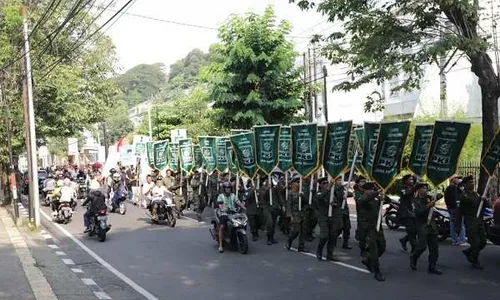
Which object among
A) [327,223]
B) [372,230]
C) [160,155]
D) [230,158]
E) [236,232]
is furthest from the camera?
[160,155]

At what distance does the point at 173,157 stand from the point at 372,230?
13.5 m

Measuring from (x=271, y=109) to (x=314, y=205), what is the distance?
974 centimetres

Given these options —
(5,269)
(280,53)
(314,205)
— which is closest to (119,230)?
(5,269)

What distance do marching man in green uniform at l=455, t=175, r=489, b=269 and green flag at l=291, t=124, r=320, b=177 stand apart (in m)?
3.43

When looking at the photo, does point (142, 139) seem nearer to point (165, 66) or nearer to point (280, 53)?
point (280, 53)

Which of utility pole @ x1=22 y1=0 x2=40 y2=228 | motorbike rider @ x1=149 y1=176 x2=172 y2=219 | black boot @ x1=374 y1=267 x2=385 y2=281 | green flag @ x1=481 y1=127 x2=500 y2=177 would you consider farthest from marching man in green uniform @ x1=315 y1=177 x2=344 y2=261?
utility pole @ x1=22 y1=0 x2=40 y2=228

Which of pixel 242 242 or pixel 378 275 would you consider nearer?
pixel 378 275

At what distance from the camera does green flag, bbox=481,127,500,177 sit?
10.4m

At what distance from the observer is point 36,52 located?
80.4 ft

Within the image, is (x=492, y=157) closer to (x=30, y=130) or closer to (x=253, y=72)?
(x=253, y=72)

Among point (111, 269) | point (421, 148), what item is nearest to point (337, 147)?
point (421, 148)

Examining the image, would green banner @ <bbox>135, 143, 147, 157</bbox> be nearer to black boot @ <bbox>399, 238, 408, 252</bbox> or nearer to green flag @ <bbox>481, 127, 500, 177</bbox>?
black boot @ <bbox>399, 238, 408, 252</bbox>

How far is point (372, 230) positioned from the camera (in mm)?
9328

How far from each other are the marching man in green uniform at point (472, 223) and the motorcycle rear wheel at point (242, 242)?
14.0 feet
